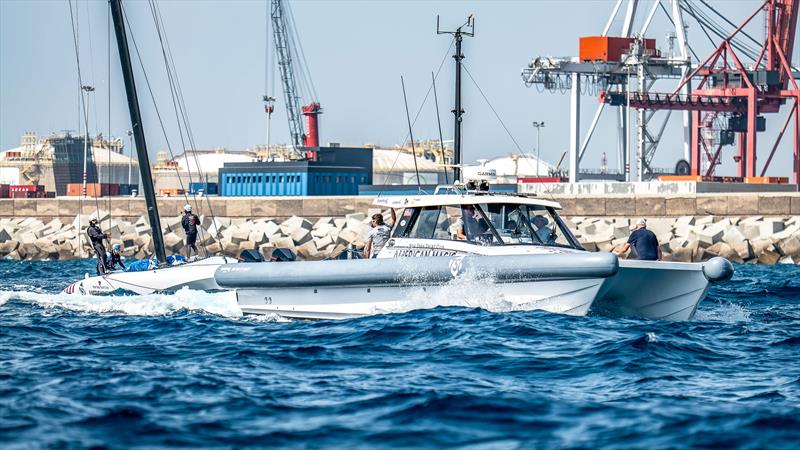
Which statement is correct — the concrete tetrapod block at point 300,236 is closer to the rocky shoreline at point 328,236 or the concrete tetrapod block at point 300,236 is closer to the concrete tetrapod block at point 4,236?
the rocky shoreline at point 328,236

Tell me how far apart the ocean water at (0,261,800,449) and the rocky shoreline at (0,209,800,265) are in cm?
1799

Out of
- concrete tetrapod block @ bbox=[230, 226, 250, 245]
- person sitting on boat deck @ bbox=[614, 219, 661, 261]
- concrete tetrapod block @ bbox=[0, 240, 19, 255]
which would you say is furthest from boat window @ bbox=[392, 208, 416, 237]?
concrete tetrapod block @ bbox=[0, 240, 19, 255]

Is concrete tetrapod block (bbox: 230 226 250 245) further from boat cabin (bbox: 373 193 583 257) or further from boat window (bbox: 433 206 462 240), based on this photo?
boat window (bbox: 433 206 462 240)

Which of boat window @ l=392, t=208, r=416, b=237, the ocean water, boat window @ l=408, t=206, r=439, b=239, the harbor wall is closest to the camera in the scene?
the ocean water

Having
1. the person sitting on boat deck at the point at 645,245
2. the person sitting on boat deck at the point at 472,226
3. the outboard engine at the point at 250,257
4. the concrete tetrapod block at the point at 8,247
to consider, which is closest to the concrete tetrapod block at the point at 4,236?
the concrete tetrapod block at the point at 8,247

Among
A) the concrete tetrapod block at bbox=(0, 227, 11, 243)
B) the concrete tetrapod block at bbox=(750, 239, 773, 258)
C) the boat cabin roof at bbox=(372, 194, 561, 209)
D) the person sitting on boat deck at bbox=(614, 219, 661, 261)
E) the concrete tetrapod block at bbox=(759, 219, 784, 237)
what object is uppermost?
the boat cabin roof at bbox=(372, 194, 561, 209)

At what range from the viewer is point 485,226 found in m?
16.6

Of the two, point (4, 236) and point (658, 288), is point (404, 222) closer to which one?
point (658, 288)

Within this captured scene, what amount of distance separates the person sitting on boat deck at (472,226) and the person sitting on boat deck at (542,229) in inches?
26.5

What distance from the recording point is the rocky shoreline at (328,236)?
35.8m

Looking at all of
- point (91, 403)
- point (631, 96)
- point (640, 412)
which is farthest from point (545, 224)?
point (631, 96)

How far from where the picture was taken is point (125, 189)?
78125mm

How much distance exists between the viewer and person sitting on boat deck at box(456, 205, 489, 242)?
54.5 feet

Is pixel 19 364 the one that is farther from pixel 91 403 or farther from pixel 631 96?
pixel 631 96
